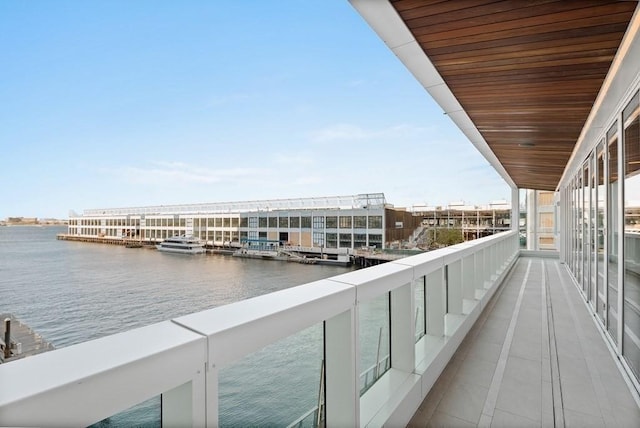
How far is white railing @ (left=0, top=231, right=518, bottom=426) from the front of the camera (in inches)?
23.4

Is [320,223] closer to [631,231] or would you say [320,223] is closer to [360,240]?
[360,240]

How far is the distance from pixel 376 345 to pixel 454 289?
1.50 meters

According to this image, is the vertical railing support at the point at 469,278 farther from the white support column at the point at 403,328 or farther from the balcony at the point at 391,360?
the white support column at the point at 403,328

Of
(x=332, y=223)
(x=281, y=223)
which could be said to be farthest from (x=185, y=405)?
(x=281, y=223)

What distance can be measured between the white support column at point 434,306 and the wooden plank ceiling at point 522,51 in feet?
5.48

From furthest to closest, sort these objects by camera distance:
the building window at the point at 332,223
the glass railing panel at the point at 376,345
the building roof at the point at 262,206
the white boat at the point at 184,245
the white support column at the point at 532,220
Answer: the white boat at the point at 184,245, the building roof at the point at 262,206, the building window at the point at 332,223, the white support column at the point at 532,220, the glass railing panel at the point at 376,345

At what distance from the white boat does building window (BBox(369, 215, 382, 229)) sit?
2725 cm

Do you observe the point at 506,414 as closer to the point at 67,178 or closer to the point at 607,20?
the point at 607,20

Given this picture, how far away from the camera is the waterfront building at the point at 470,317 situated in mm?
747

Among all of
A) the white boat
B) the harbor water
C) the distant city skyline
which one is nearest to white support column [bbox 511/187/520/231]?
the distant city skyline

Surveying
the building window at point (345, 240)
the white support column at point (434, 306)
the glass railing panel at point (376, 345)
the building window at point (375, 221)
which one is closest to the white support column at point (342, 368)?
the glass railing panel at point (376, 345)

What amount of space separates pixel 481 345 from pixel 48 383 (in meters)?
3.36

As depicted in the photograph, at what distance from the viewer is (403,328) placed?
2.07m

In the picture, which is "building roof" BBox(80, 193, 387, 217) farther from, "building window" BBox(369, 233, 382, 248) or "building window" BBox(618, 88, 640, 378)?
"building window" BBox(618, 88, 640, 378)
